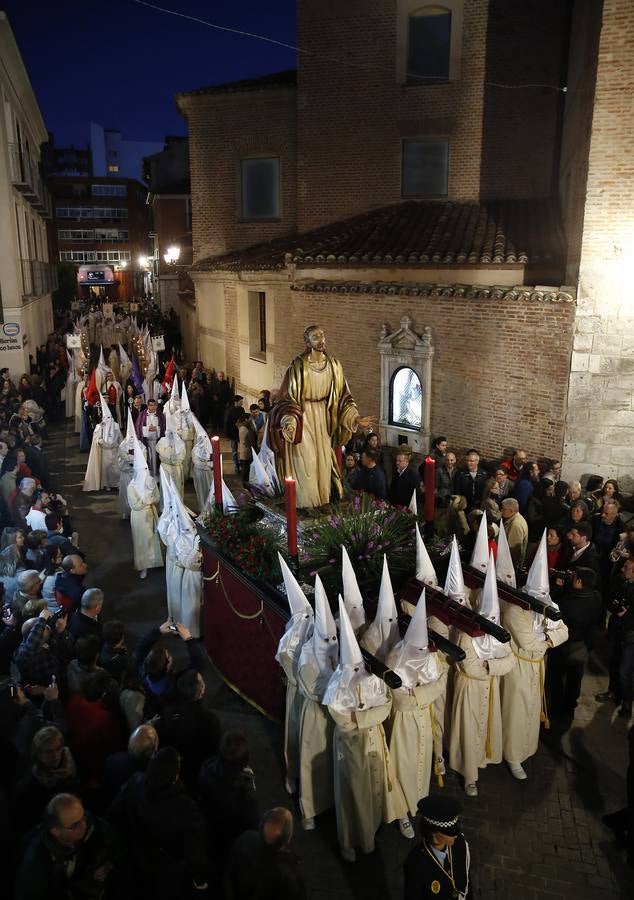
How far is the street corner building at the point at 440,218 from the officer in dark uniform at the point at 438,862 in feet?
28.9

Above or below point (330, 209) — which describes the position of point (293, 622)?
below

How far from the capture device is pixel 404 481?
10.1 metres

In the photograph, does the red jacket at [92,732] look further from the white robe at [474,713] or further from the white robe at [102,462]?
the white robe at [102,462]

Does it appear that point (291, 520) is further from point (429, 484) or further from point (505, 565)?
point (505, 565)

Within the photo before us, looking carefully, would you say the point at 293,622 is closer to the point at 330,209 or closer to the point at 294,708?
the point at 294,708

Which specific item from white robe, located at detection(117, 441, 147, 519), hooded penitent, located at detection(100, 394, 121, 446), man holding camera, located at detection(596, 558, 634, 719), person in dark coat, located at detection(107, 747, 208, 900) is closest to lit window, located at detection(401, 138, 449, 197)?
hooded penitent, located at detection(100, 394, 121, 446)

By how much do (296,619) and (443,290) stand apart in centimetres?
906

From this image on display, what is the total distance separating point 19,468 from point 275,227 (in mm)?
13198

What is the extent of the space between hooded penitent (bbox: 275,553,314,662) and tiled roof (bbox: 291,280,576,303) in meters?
8.00

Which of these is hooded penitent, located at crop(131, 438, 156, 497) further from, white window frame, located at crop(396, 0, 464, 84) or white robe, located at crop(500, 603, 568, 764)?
white window frame, located at crop(396, 0, 464, 84)

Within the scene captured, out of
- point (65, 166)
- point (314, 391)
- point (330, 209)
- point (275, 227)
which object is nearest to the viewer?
point (314, 391)

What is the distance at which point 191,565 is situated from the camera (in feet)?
27.1

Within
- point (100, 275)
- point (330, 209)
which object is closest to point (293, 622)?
point (330, 209)

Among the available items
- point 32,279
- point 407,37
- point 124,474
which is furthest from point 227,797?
point 32,279
